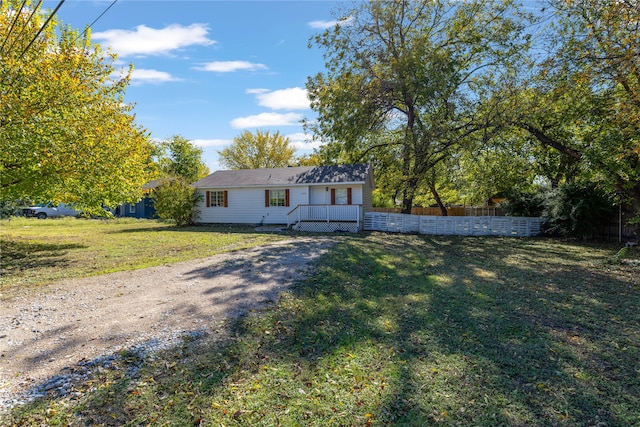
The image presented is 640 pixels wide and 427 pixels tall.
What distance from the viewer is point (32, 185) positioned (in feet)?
32.4

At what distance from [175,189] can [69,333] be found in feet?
53.4

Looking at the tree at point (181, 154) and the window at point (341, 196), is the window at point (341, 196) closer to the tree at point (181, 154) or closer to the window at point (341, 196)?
the window at point (341, 196)

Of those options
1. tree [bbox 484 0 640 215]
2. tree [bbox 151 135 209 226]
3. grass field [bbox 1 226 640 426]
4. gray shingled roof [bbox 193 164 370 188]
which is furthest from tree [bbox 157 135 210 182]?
grass field [bbox 1 226 640 426]

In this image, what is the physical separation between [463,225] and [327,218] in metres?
6.87

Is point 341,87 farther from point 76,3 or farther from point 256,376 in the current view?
point 256,376

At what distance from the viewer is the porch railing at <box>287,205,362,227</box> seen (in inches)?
674

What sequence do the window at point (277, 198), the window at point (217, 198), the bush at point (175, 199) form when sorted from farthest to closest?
the window at point (217, 198), the window at point (277, 198), the bush at point (175, 199)

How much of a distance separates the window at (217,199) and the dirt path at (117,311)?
523 inches

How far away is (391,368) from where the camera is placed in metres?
3.46

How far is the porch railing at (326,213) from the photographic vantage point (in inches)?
674

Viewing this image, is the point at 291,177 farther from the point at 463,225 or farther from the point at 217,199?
the point at 463,225

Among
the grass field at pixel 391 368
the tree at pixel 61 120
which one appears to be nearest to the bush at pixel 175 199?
the tree at pixel 61 120

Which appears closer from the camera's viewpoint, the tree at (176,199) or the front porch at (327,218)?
the front porch at (327,218)

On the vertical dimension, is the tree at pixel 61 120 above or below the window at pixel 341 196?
above
